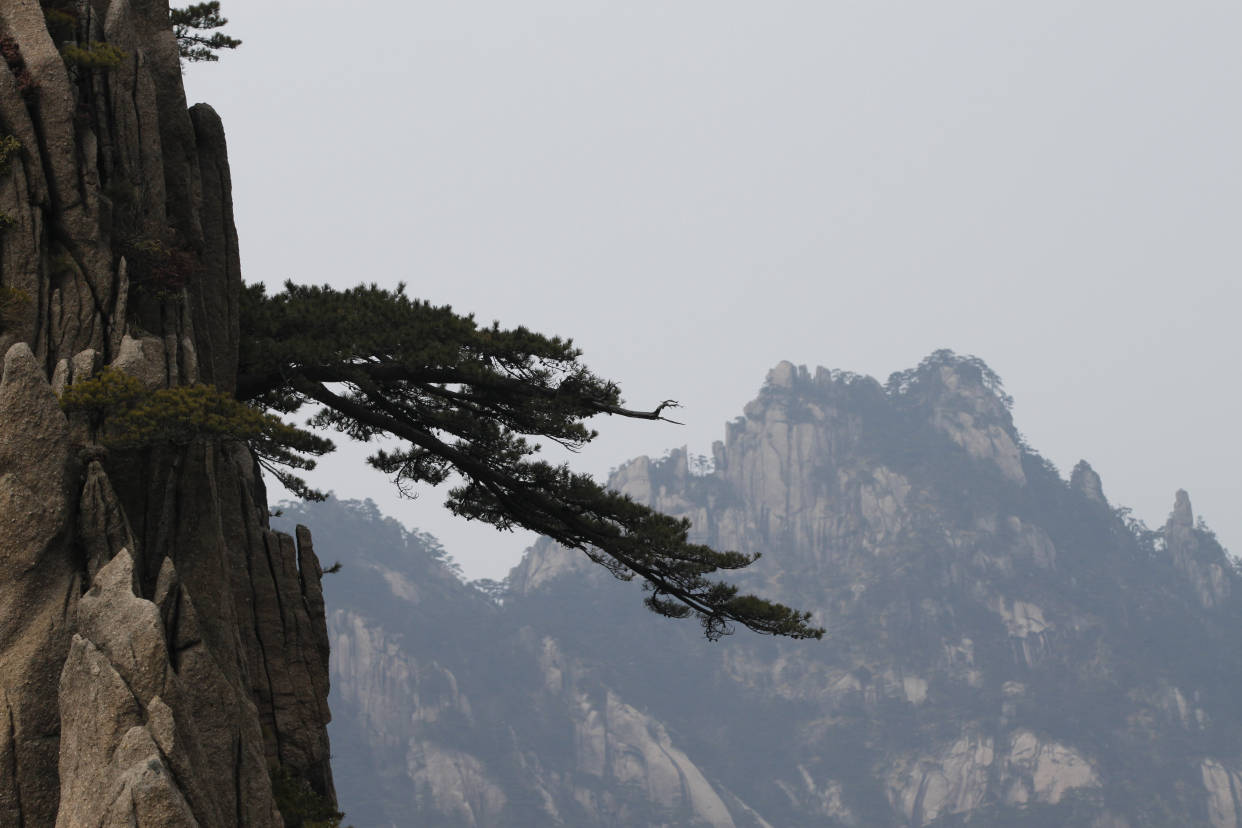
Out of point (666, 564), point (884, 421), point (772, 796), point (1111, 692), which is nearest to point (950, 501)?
point (884, 421)

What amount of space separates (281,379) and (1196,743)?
128 metres

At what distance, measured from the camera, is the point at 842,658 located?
137000 mm

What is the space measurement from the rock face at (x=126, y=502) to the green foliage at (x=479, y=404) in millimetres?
1281

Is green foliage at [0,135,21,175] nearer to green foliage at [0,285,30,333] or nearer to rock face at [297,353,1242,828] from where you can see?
green foliage at [0,285,30,333]

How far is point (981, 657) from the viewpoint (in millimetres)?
133875

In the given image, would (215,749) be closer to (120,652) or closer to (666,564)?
(120,652)

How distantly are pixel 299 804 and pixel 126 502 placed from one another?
3.78 metres

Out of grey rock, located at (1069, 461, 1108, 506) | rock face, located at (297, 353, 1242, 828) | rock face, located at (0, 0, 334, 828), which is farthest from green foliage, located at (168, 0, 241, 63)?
grey rock, located at (1069, 461, 1108, 506)

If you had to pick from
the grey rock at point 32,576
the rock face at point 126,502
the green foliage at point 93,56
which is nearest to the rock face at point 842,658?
the rock face at point 126,502

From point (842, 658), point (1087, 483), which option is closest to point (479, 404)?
point (842, 658)

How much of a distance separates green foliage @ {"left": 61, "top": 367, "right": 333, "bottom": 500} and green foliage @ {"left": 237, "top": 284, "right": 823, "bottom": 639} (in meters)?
4.26

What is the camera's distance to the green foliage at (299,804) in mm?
11391

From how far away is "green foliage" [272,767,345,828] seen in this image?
11.4 m

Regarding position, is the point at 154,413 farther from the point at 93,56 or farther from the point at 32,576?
the point at 93,56
